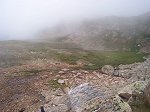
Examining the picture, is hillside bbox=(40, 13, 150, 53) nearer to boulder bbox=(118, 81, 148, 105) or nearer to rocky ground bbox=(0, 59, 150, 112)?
rocky ground bbox=(0, 59, 150, 112)

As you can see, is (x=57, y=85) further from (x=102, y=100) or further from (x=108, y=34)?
(x=108, y=34)

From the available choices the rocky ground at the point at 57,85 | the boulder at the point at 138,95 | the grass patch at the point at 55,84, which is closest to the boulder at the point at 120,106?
the boulder at the point at 138,95

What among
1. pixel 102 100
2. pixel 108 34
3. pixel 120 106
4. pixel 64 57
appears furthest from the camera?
pixel 108 34

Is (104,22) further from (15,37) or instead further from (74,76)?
(74,76)

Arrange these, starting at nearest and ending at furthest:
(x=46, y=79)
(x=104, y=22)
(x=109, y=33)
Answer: (x=46, y=79) < (x=109, y=33) < (x=104, y=22)

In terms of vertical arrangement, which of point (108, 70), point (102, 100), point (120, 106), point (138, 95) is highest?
point (102, 100)

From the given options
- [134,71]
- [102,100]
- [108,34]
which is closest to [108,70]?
[134,71]

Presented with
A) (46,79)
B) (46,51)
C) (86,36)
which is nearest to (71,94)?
(46,79)

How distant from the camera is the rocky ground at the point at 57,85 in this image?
103 feet

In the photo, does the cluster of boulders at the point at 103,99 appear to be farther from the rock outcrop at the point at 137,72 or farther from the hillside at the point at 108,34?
the hillside at the point at 108,34

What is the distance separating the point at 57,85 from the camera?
54.4 m

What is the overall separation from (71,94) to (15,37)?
116 m

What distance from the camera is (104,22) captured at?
14112cm

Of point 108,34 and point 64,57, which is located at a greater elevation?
point 108,34
